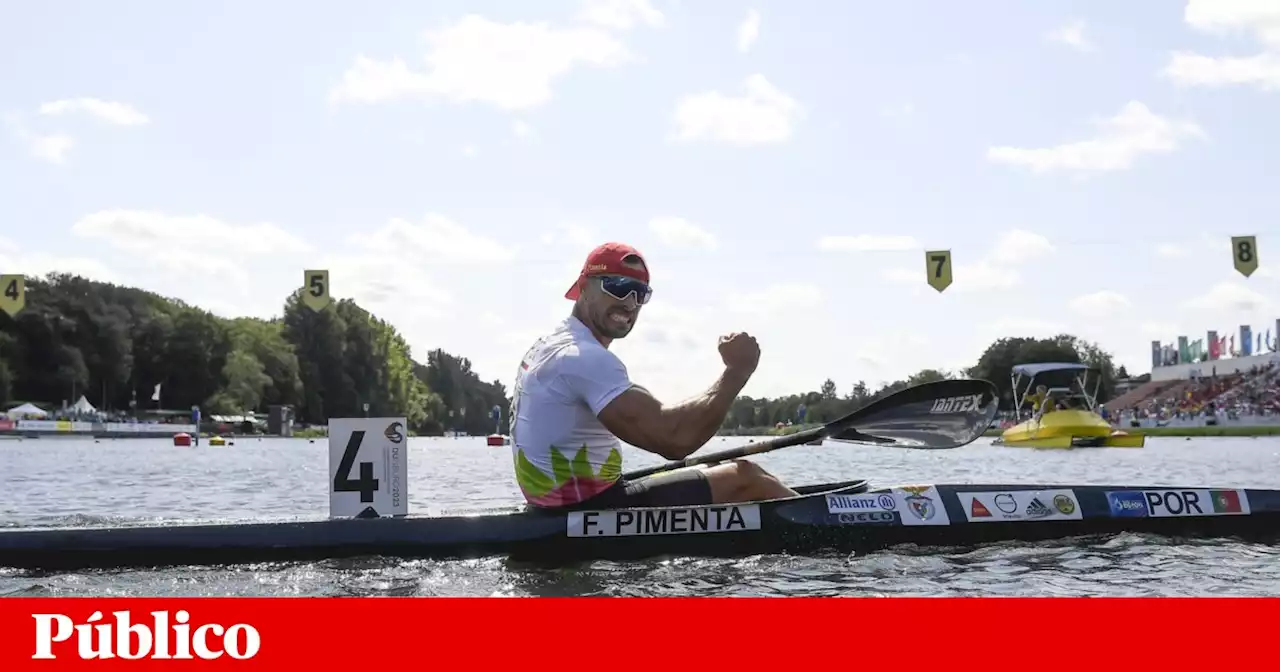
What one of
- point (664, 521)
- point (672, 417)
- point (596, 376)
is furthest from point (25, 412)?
point (672, 417)

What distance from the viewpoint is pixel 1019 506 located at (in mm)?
8258

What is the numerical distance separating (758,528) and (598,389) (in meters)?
1.82

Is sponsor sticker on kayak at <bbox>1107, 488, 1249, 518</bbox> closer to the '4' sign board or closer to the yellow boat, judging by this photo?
the '4' sign board

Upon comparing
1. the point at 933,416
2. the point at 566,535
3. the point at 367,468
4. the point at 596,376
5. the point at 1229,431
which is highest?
the point at 596,376

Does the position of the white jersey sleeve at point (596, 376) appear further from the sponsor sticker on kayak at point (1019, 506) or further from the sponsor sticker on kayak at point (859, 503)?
the sponsor sticker on kayak at point (1019, 506)

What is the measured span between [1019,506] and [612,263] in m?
3.80

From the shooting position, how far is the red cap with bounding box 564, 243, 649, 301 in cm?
652

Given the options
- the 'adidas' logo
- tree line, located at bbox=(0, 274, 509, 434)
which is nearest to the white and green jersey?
the 'adidas' logo

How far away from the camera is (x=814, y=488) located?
8.89 metres

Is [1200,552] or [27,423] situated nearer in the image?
[1200,552]

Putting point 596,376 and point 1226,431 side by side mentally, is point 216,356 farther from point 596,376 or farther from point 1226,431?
point 596,376
